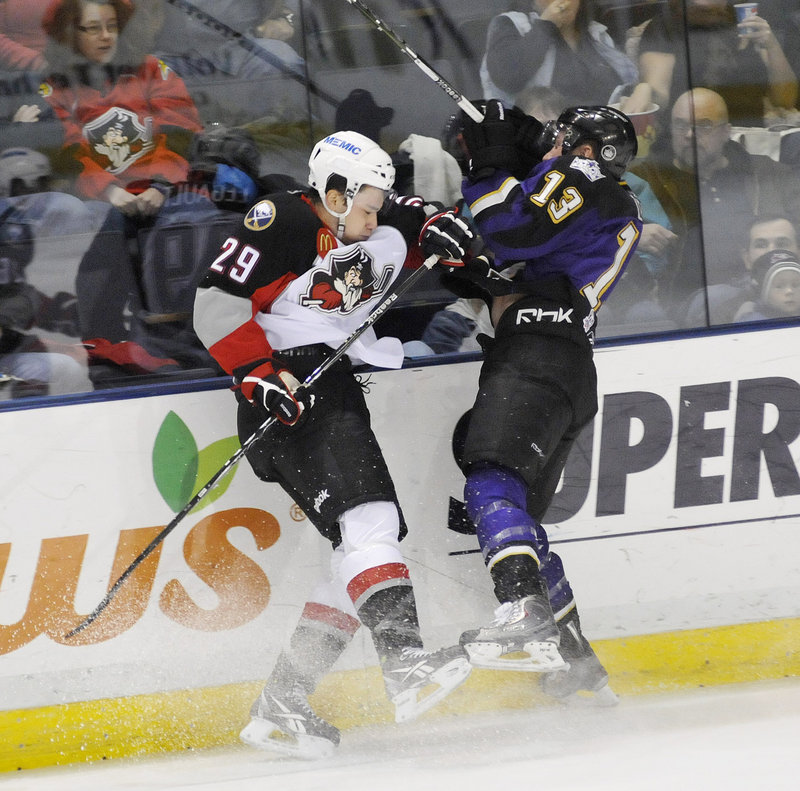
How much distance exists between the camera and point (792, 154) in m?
2.85

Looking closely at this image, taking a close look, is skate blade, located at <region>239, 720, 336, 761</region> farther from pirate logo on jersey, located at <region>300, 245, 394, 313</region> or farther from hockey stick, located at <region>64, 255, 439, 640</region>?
pirate logo on jersey, located at <region>300, 245, 394, 313</region>

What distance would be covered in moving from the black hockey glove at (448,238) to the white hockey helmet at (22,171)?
1.01 metres

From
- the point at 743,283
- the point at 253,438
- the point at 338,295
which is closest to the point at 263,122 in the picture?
the point at 338,295

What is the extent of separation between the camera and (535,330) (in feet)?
8.04

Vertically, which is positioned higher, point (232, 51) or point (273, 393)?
point (232, 51)

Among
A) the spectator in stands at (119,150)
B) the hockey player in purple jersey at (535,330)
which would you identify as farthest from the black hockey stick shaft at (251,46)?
the hockey player in purple jersey at (535,330)

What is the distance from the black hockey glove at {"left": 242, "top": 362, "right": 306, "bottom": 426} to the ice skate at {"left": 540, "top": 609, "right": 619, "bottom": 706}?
2.95ft

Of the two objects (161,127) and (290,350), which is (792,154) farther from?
(161,127)

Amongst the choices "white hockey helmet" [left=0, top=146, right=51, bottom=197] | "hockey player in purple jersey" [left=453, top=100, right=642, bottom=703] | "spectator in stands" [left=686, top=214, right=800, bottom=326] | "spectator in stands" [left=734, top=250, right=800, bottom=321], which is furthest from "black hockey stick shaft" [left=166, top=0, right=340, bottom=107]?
"spectator in stands" [left=734, top=250, right=800, bottom=321]

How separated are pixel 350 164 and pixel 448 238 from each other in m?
0.28

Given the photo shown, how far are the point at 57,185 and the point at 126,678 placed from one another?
1.31 meters

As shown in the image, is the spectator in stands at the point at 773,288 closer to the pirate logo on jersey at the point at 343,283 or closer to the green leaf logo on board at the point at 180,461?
the pirate logo on jersey at the point at 343,283

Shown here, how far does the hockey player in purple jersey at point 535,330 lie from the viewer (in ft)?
7.43

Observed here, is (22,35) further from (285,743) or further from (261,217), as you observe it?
(285,743)
